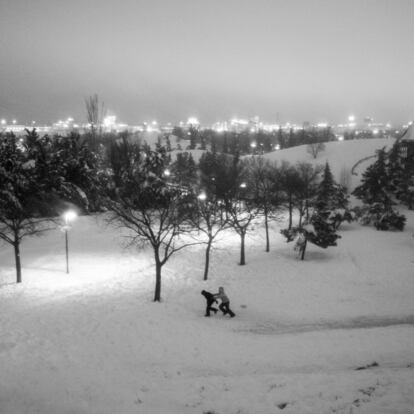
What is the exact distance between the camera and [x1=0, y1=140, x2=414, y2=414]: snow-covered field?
8211mm

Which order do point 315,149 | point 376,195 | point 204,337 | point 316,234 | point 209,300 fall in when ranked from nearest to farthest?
point 204,337
point 209,300
point 316,234
point 376,195
point 315,149

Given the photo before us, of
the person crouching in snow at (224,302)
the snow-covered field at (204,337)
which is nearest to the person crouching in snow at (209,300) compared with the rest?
the person crouching in snow at (224,302)

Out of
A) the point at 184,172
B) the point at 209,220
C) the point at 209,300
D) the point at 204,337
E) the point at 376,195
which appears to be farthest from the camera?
the point at 184,172

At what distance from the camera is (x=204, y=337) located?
1227 centimetres

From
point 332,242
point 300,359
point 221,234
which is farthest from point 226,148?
point 300,359

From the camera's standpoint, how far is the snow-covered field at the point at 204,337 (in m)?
8.21

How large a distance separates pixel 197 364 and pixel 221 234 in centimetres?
2203

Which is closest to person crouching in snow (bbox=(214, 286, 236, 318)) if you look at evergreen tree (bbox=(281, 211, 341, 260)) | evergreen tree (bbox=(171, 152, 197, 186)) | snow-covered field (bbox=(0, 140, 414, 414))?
snow-covered field (bbox=(0, 140, 414, 414))

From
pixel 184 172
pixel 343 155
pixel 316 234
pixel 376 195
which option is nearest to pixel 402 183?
pixel 376 195

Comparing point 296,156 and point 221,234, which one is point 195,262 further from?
point 296,156

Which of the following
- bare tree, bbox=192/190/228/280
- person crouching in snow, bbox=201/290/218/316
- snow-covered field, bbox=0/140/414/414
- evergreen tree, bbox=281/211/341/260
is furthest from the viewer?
evergreen tree, bbox=281/211/341/260

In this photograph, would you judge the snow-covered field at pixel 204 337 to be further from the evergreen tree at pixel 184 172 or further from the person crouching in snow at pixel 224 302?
the evergreen tree at pixel 184 172

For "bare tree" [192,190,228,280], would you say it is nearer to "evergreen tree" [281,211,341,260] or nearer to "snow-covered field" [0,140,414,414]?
"snow-covered field" [0,140,414,414]

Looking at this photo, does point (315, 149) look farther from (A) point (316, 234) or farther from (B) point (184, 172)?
(A) point (316, 234)
